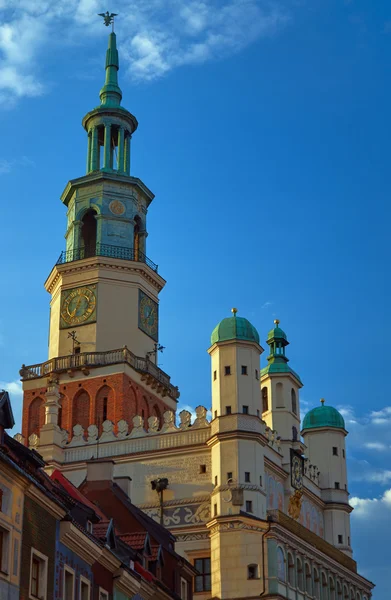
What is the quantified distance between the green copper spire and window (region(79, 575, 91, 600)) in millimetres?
58314

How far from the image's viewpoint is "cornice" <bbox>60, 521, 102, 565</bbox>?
32.9 meters

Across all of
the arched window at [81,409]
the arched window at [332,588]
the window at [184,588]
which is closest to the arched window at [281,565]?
the arched window at [332,588]

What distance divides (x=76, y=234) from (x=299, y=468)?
2397 centimetres

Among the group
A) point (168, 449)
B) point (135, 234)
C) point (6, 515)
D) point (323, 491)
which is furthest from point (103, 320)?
point (6, 515)

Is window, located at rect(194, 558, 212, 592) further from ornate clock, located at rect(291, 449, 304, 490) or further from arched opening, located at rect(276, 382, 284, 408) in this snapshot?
arched opening, located at rect(276, 382, 284, 408)

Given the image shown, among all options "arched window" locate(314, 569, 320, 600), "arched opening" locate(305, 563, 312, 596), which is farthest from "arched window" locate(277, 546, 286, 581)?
Result: "arched window" locate(314, 569, 320, 600)

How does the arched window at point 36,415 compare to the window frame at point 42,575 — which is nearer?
the window frame at point 42,575

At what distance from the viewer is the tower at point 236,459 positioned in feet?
199

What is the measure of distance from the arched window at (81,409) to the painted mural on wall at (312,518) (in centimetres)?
1504

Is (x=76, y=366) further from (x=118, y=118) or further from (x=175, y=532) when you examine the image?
(x=118, y=118)

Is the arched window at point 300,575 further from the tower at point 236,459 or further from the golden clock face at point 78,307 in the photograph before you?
the golden clock face at point 78,307

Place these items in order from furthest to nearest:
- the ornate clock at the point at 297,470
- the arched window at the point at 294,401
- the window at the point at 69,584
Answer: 1. the arched window at the point at 294,401
2. the ornate clock at the point at 297,470
3. the window at the point at 69,584

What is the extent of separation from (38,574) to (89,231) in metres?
54.0

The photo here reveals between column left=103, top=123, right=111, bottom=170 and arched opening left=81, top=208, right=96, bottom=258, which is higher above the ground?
column left=103, top=123, right=111, bottom=170
